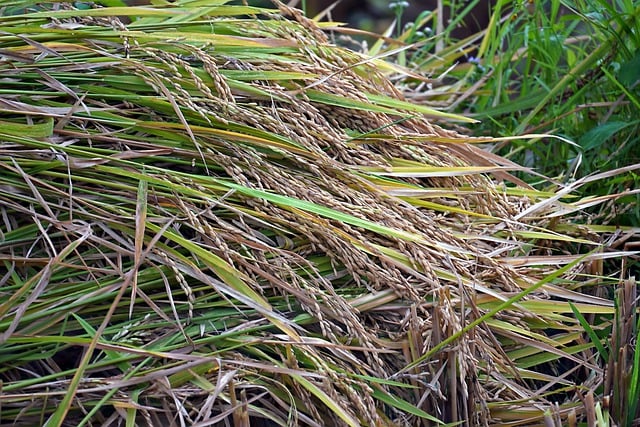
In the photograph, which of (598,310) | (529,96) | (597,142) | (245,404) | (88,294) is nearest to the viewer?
(245,404)

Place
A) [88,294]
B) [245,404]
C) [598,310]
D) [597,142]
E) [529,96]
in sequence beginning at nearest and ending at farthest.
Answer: [245,404] → [88,294] → [598,310] → [597,142] → [529,96]

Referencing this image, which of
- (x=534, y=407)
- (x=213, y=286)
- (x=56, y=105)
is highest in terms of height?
(x=56, y=105)

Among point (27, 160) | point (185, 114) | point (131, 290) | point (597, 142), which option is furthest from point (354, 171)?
point (597, 142)

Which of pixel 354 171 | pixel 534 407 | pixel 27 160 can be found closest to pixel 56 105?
pixel 27 160

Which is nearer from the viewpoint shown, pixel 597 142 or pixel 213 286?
pixel 213 286

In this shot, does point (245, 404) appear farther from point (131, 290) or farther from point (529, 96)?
point (529, 96)

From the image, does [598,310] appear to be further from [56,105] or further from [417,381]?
[56,105]

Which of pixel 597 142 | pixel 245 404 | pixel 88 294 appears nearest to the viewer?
pixel 245 404

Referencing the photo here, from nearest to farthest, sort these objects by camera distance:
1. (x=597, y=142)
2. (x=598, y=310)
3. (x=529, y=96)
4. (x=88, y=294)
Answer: (x=88, y=294) → (x=598, y=310) → (x=597, y=142) → (x=529, y=96)

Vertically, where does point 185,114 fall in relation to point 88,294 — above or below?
above
